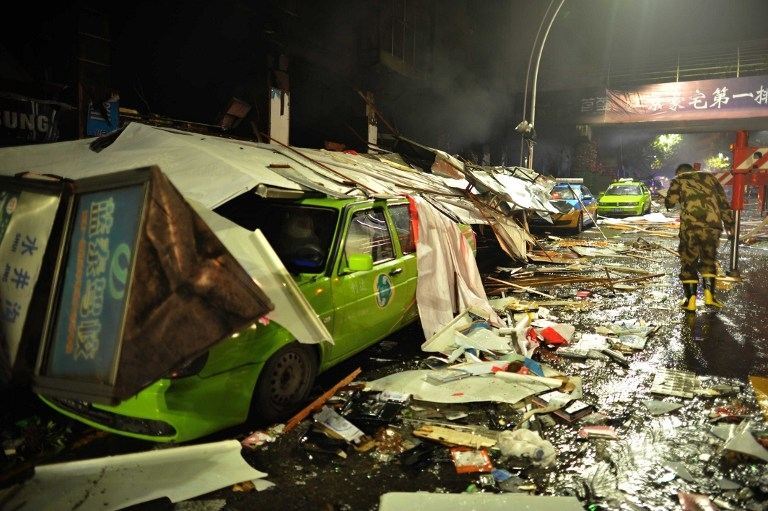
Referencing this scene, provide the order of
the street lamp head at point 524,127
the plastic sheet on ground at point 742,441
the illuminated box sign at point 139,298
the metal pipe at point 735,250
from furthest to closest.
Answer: the street lamp head at point 524,127
the metal pipe at point 735,250
the plastic sheet on ground at point 742,441
the illuminated box sign at point 139,298

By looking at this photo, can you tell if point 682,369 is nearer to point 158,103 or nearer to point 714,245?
point 714,245

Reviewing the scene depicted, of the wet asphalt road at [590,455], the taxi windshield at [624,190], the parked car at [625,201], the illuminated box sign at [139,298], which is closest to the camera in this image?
the illuminated box sign at [139,298]

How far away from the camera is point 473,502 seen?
116 inches

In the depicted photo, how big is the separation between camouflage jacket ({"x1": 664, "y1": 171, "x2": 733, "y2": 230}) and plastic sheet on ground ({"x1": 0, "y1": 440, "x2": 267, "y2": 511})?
23.8ft

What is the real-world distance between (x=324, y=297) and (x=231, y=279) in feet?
4.86

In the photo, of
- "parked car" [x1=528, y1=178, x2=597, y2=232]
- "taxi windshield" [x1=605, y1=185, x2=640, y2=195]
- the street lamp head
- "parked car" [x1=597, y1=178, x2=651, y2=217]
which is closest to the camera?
"parked car" [x1=528, y1=178, x2=597, y2=232]

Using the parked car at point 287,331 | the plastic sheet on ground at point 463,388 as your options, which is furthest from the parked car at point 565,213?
the plastic sheet on ground at point 463,388

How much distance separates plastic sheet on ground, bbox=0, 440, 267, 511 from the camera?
2.80 metres

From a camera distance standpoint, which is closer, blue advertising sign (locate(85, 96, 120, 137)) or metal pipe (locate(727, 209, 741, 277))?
blue advertising sign (locate(85, 96, 120, 137))

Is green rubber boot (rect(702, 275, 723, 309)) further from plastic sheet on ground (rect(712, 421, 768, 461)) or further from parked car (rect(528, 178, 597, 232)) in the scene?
parked car (rect(528, 178, 597, 232))

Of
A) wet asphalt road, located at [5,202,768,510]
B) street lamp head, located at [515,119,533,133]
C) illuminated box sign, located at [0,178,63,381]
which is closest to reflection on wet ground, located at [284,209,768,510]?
wet asphalt road, located at [5,202,768,510]

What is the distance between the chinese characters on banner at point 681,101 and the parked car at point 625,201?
540 centimetres

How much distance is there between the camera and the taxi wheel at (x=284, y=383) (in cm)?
373

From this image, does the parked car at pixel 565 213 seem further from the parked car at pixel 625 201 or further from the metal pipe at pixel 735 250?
the metal pipe at pixel 735 250
